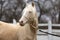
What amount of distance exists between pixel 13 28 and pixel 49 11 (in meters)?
4.85

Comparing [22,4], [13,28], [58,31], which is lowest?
[58,31]

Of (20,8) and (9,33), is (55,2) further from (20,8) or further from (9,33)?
(9,33)

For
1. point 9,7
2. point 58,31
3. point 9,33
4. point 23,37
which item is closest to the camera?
point 23,37

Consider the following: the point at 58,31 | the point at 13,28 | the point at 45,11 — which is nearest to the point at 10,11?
the point at 45,11

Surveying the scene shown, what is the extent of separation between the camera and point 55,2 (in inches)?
351

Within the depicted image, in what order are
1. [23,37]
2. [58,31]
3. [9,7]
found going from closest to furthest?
1. [23,37]
2. [58,31]
3. [9,7]

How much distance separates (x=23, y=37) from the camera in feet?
12.7

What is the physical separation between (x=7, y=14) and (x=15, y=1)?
66 centimetres

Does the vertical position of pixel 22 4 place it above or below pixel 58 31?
above

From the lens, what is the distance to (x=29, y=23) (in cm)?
382

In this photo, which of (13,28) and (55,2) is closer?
(13,28)

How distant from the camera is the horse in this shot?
3.69 meters

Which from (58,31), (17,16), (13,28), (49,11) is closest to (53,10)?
(49,11)

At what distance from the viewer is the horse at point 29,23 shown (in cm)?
369
